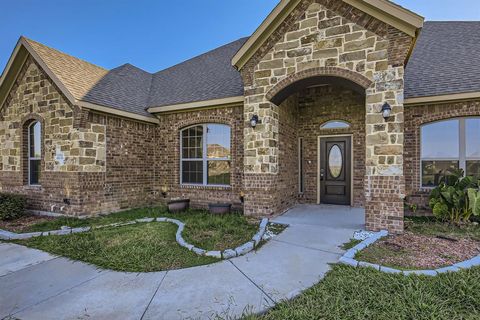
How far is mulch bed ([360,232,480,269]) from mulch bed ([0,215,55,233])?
8.20 m

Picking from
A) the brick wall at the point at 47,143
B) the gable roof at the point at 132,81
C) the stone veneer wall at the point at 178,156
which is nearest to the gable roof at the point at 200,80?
the gable roof at the point at 132,81

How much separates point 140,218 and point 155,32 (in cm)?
3181

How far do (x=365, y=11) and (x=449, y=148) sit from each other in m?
4.73

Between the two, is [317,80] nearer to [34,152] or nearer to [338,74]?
[338,74]

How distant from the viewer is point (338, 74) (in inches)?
244

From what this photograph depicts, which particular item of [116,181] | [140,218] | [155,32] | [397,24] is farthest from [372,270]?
[155,32]

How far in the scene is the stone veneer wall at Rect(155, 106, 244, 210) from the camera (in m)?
8.43

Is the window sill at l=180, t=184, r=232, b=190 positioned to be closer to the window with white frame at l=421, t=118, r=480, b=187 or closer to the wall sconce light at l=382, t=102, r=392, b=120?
the wall sconce light at l=382, t=102, r=392, b=120

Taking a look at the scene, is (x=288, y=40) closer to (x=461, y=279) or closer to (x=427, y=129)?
(x=427, y=129)

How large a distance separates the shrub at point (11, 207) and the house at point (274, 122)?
489mm

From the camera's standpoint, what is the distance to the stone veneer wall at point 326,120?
8492 mm

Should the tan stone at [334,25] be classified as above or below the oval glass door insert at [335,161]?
above

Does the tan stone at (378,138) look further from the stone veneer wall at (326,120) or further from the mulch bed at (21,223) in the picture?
the mulch bed at (21,223)

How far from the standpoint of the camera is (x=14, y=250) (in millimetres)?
5301
